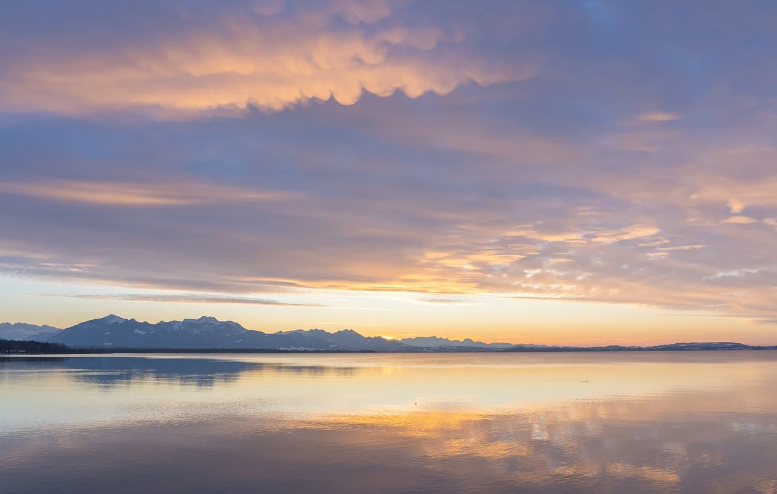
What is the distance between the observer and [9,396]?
66.4 meters

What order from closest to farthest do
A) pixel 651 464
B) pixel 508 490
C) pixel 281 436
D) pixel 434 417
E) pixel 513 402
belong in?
pixel 508 490 < pixel 651 464 < pixel 281 436 < pixel 434 417 < pixel 513 402

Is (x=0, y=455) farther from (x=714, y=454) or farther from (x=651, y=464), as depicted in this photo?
(x=714, y=454)

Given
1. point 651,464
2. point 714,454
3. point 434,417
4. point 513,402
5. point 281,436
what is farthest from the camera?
point 513,402

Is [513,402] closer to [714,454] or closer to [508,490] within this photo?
[714,454]

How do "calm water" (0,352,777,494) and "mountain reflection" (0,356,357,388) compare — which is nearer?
"calm water" (0,352,777,494)

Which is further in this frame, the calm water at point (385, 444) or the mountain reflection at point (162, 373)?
the mountain reflection at point (162, 373)

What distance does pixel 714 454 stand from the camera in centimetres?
3584

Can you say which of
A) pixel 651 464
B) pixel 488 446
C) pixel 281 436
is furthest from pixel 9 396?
pixel 651 464

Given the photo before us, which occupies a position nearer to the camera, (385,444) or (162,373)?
(385,444)

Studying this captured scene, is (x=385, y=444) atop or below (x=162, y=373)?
below

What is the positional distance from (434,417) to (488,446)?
14.5 m

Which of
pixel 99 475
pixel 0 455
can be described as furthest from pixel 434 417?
pixel 0 455

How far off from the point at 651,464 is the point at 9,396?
68554 mm

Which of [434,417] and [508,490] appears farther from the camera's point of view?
[434,417]
